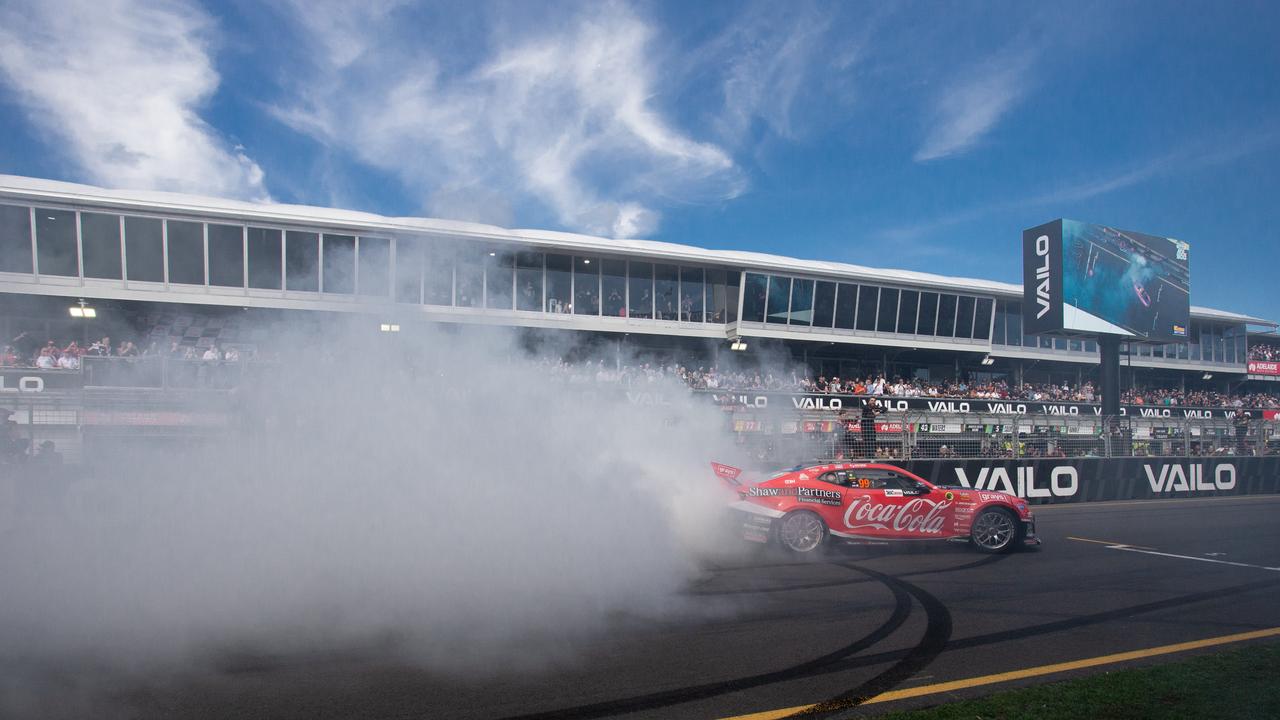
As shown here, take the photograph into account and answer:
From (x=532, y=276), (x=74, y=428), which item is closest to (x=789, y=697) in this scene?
(x=74, y=428)

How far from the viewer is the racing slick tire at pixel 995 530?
10.4 m

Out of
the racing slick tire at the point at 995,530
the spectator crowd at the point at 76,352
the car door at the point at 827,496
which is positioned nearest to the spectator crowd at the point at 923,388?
the car door at the point at 827,496

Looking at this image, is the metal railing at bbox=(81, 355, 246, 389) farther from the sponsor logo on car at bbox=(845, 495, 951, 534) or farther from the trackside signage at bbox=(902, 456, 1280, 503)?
the trackside signage at bbox=(902, 456, 1280, 503)

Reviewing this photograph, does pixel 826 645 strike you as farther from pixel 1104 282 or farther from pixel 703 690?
pixel 1104 282

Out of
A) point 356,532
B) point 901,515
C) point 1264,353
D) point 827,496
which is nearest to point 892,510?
point 901,515

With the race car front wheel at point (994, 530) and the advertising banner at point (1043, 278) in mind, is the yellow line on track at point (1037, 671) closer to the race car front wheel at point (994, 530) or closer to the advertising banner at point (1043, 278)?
the race car front wheel at point (994, 530)

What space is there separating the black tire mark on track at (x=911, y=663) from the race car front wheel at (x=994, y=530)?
126 inches

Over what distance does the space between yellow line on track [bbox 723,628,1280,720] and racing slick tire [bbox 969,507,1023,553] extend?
4.06 meters

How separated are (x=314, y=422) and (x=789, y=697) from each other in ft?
15.4

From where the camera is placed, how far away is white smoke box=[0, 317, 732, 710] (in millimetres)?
5500

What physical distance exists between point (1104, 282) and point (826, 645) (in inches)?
870

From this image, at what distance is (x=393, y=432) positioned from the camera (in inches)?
270

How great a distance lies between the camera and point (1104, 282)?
904 inches

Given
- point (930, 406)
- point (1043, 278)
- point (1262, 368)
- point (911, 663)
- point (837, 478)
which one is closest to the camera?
point (911, 663)
